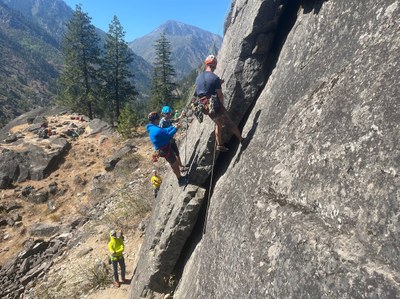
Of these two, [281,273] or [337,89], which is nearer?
[281,273]

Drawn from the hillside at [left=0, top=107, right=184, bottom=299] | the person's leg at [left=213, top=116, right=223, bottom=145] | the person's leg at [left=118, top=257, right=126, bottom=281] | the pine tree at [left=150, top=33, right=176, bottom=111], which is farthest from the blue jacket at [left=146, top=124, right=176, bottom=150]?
the pine tree at [left=150, top=33, right=176, bottom=111]

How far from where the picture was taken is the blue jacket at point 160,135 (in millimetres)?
9312

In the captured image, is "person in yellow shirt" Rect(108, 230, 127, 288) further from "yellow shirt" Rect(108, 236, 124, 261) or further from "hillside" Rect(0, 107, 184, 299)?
"hillside" Rect(0, 107, 184, 299)

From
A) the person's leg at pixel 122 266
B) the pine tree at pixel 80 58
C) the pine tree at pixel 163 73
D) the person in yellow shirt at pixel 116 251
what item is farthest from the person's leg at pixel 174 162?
the pine tree at pixel 163 73

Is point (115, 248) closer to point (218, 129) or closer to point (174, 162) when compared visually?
point (174, 162)

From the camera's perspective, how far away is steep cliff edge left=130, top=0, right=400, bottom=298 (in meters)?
3.86

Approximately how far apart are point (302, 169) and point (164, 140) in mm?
4963

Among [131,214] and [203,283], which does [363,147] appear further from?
[131,214]

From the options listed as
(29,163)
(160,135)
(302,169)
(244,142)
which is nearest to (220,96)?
(244,142)

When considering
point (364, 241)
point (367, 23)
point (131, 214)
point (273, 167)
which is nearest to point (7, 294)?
point (131, 214)

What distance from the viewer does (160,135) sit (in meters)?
9.34

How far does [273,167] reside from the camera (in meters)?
6.04

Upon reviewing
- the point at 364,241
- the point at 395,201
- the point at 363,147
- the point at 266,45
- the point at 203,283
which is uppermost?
the point at 266,45

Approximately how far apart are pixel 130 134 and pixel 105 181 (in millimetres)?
7416
